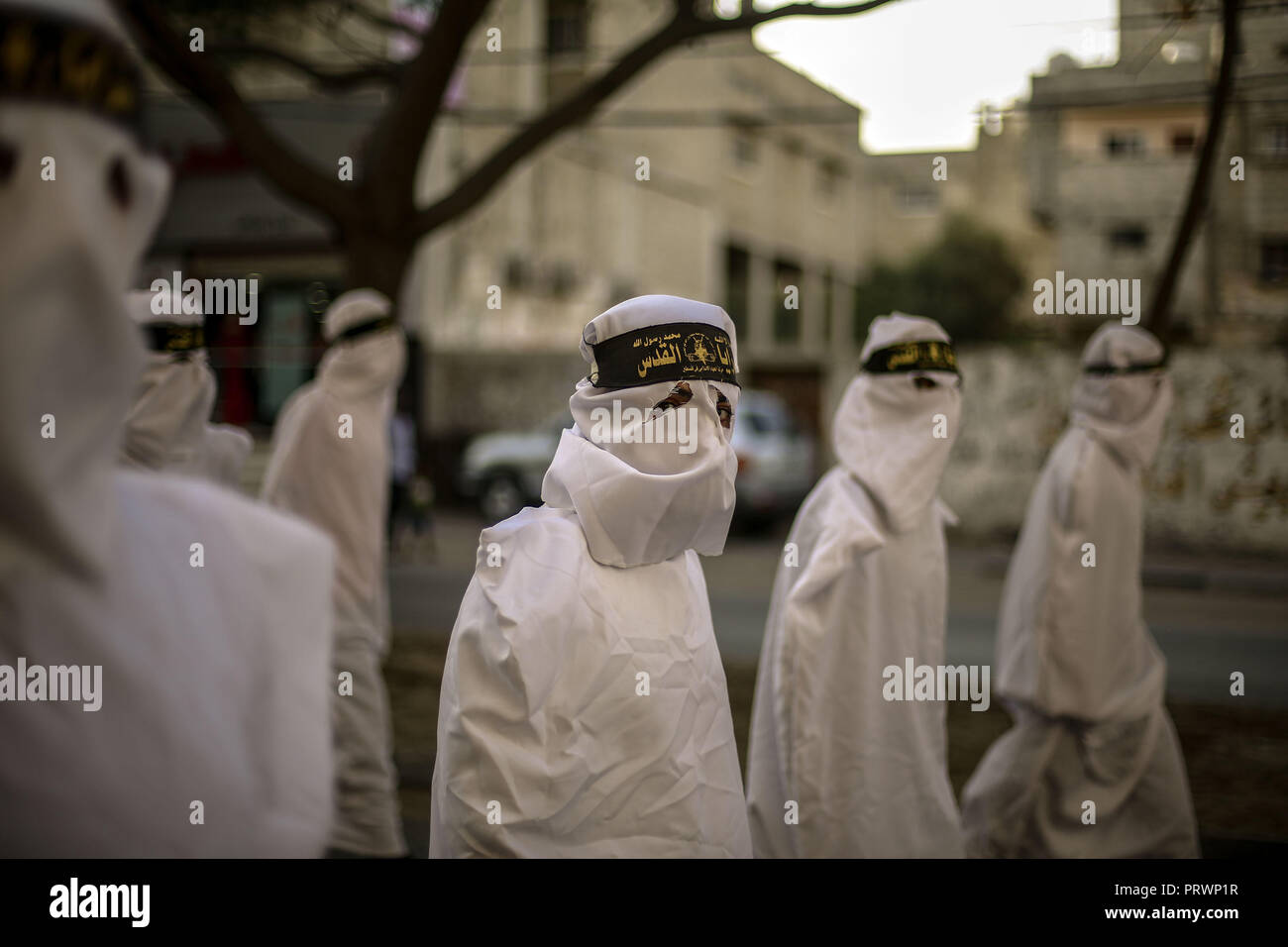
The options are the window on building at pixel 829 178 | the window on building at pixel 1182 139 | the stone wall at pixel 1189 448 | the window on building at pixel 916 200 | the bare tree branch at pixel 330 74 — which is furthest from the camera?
the window on building at pixel 916 200

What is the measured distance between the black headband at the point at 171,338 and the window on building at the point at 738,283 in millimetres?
25048

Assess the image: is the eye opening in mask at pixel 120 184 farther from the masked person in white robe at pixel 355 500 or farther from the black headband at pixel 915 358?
the masked person in white robe at pixel 355 500

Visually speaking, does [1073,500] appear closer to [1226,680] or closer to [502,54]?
[1226,680]

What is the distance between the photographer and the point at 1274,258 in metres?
22.2

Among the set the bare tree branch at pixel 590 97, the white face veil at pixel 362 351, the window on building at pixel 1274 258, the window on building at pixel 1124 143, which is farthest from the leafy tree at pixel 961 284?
the white face veil at pixel 362 351

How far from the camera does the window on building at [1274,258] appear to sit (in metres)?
21.8

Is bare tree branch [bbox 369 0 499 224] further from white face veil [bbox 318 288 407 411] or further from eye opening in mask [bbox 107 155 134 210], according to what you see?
eye opening in mask [bbox 107 155 134 210]

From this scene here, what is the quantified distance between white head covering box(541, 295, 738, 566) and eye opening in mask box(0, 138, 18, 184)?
5.89 feet

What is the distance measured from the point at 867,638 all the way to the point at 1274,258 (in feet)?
67.7

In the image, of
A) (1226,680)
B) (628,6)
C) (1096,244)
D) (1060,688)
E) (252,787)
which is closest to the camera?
(252,787)

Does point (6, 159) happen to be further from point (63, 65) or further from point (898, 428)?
point (898, 428)

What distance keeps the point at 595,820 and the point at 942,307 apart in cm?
3600
